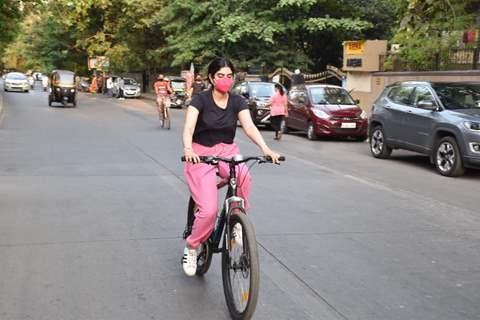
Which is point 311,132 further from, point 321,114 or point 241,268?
point 241,268

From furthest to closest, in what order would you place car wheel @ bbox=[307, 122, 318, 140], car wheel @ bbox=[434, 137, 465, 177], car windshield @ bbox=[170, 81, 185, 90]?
car windshield @ bbox=[170, 81, 185, 90] → car wheel @ bbox=[307, 122, 318, 140] → car wheel @ bbox=[434, 137, 465, 177]

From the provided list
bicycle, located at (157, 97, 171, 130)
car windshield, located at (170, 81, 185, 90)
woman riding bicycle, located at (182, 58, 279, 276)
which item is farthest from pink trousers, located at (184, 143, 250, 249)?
car windshield, located at (170, 81, 185, 90)

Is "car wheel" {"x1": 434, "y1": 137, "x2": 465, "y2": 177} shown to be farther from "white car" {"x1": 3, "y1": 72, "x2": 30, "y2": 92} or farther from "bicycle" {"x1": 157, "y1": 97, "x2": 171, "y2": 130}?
"white car" {"x1": 3, "y1": 72, "x2": 30, "y2": 92}

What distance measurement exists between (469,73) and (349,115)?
3.74 meters

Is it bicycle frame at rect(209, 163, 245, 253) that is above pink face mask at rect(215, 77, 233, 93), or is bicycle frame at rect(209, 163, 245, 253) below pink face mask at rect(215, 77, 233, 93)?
below

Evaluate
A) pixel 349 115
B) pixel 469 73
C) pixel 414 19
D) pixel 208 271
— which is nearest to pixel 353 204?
pixel 208 271

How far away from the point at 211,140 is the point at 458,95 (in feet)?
27.9

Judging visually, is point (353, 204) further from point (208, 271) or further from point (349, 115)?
point (349, 115)

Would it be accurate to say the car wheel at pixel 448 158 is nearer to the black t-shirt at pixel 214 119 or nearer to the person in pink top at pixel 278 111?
the person in pink top at pixel 278 111

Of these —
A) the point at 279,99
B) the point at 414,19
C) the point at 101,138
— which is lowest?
the point at 101,138

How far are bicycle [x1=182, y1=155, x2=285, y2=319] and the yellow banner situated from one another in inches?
855

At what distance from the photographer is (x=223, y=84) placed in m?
4.54

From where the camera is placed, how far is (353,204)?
318 inches

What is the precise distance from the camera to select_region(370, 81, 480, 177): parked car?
10828mm
